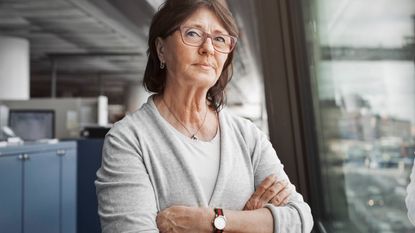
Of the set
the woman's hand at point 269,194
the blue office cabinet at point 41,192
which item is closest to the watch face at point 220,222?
the woman's hand at point 269,194

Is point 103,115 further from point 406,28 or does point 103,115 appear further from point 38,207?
point 406,28

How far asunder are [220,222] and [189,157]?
7.5 inches

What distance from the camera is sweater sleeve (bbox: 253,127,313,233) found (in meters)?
1.03

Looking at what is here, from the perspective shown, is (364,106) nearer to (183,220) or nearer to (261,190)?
(261,190)

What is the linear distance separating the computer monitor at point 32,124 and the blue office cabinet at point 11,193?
125 centimetres

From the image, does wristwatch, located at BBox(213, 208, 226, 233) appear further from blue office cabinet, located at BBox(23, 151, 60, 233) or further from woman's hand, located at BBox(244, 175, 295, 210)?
blue office cabinet, located at BBox(23, 151, 60, 233)

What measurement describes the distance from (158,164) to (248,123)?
332mm

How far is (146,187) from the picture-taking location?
987 mm

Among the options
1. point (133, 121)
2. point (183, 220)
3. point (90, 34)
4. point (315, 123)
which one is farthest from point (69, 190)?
point (90, 34)

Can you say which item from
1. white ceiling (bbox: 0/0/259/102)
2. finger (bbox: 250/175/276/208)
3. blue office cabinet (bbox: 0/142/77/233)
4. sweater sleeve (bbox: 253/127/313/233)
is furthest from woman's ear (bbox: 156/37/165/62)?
blue office cabinet (bbox: 0/142/77/233)

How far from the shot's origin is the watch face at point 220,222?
3.18 ft

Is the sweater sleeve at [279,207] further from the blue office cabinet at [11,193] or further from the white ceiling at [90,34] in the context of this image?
the blue office cabinet at [11,193]

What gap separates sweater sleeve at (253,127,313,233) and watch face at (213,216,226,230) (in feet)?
0.45

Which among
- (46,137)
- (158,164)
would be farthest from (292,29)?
(46,137)
